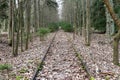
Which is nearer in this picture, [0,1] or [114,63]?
[114,63]

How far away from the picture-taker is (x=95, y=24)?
119ft

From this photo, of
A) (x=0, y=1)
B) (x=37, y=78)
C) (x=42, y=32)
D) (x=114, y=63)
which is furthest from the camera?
(x=42, y=32)

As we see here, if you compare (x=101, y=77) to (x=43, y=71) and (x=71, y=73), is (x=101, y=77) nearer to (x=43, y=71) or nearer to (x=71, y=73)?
(x=71, y=73)

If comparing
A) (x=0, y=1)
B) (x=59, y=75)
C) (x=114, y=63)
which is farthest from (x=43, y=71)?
(x=0, y=1)

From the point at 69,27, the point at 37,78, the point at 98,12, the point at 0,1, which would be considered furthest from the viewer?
the point at 69,27

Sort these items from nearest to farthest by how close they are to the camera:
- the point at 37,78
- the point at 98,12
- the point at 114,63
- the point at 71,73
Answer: the point at 37,78, the point at 71,73, the point at 114,63, the point at 98,12

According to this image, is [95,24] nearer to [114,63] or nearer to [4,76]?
[114,63]

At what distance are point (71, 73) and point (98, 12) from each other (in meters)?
26.5

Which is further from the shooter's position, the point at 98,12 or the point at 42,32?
the point at 98,12

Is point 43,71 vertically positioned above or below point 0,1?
below

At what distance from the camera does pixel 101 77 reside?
8.80 metres

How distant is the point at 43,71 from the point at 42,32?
18.3 metres

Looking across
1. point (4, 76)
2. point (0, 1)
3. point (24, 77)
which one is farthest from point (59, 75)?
point (0, 1)

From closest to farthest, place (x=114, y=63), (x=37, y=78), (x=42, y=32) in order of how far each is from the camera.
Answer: (x=37, y=78) → (x=114, y=63) → (x=42, y=32)
